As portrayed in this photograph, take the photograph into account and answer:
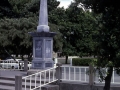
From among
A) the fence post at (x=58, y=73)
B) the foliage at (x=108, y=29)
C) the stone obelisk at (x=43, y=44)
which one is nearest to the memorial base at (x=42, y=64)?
the stone obelisk at (x=43, y=44)

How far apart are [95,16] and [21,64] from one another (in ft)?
47.4

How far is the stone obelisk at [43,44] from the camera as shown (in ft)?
56.5

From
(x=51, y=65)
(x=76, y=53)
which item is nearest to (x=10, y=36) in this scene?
(x=51, y=65)

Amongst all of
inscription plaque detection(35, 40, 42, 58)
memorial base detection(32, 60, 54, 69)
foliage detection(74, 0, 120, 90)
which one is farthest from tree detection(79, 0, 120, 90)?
inscription plaque detection(35, 40, 42, 58)

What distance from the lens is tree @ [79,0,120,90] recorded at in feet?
21.0

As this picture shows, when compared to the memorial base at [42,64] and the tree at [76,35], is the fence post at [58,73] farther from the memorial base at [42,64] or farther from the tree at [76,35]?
the tree at [76,35]

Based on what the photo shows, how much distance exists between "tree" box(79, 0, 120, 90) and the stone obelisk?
34.8ft

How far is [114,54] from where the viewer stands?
662cm

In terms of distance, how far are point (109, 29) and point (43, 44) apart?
1097 cm

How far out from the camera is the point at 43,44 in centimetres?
1727

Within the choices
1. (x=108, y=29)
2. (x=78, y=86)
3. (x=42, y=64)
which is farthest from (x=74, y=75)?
(x=108, y=29)

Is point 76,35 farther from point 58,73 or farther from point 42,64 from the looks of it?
point 58,73

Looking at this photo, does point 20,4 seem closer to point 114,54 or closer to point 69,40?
point 69,40

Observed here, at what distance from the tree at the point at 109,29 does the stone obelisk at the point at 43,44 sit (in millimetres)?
10615
